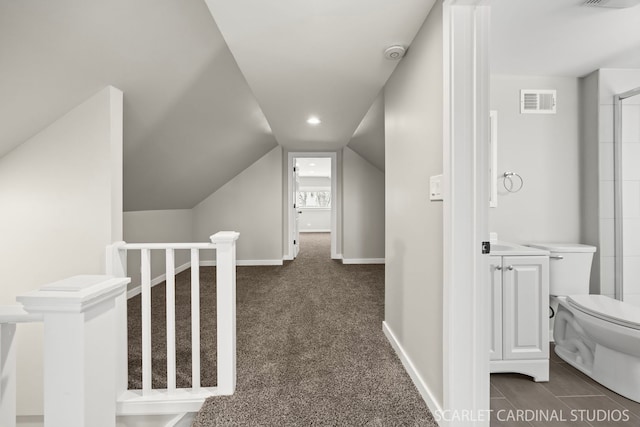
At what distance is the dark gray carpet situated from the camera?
1371 millimetres

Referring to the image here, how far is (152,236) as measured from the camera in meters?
3.62

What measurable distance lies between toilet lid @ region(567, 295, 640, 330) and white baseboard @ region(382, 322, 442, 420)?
114cm

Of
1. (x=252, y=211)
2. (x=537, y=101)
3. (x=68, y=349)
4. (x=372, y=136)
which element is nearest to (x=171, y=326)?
(x=68, y=349)

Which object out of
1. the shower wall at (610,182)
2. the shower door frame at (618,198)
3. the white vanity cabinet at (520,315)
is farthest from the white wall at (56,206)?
the shower door frame at (618,198)

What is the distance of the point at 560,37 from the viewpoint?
1.84m

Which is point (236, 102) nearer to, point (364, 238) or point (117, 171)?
point (117, 171)

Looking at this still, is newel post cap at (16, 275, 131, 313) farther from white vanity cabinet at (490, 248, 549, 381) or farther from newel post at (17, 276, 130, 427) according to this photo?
white vanity cabinet at (490, 248, 549, 381)

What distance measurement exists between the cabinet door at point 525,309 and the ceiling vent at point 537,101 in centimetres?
129

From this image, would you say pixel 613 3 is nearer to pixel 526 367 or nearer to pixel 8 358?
pixel 526 367

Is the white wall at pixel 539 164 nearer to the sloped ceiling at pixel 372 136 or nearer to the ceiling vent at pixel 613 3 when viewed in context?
the ceiling vent at pixel 613 3

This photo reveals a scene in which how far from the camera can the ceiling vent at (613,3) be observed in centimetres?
149

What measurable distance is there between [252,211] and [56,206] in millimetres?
3345

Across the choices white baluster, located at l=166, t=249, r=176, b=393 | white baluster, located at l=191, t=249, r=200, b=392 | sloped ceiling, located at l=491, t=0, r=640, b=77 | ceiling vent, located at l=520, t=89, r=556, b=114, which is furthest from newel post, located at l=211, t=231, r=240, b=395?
ceiling vent, located at l=520, t=89, r=556, b=114

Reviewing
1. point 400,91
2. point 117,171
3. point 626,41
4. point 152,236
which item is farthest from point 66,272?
point 626,41
